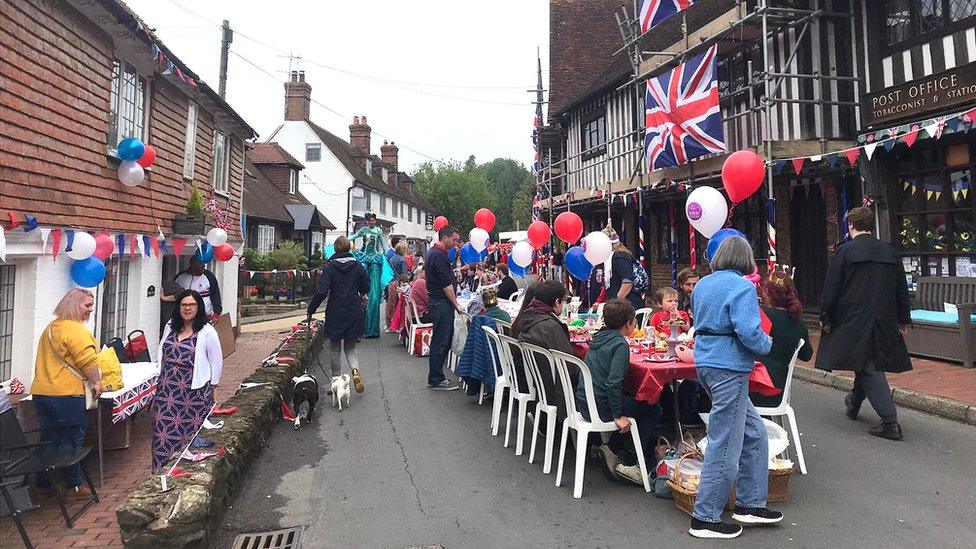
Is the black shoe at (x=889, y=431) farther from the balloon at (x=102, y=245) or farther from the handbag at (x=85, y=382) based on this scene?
the balloon at (x=102, y=245)

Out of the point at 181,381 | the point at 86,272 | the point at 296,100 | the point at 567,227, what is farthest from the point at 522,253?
the point at 296,100

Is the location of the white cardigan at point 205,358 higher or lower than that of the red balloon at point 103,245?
lower

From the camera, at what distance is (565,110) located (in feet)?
59.7

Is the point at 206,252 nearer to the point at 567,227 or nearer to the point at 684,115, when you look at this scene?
the point at 567,227

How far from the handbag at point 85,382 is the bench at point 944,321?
8.15m

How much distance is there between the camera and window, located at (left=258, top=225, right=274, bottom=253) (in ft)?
80.1

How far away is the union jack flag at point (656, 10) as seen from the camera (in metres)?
11.1

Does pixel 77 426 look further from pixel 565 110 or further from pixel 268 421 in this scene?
pixel 565 110

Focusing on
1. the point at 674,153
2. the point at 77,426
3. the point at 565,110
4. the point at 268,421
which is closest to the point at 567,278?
the point at 565,110

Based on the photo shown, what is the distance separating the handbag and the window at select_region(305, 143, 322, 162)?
33108mm

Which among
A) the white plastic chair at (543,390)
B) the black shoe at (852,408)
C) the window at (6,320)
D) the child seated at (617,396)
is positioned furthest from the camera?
the black shoe at (852,408)

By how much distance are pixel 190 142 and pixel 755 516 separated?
386 inches

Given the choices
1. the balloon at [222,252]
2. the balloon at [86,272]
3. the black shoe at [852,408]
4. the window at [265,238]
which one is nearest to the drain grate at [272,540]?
the balloon at [86,272]

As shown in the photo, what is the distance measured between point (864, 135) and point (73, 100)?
1059 centimetres
